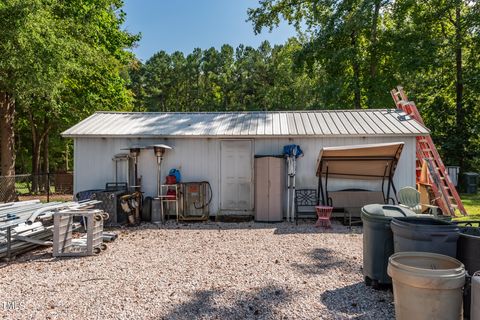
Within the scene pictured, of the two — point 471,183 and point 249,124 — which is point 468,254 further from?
point 471,183

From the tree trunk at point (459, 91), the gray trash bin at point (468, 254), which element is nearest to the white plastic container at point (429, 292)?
the gray trash bin at point (468, 254)

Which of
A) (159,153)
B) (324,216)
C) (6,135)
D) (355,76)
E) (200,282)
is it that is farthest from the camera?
(355,76)

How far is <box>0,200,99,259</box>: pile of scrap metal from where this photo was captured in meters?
5.36

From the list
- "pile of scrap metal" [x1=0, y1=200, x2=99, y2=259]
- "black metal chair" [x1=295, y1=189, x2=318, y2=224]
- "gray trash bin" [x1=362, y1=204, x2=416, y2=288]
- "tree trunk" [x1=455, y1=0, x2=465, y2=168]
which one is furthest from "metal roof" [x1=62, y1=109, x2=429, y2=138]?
"tree trunk" [x1=455, y1=0, x2=465, y2=168]

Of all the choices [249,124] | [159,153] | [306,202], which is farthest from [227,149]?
[306,202]

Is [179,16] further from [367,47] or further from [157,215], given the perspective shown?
[157,215]

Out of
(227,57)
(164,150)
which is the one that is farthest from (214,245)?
(227,57)

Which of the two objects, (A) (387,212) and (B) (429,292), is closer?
(B) (429,292)

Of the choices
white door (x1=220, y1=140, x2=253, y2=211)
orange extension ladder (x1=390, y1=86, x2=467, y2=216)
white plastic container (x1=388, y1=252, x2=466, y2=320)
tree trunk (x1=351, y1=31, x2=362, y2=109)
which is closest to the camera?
white plastic container (x1=388, y1=252, x2=466, y2=320)

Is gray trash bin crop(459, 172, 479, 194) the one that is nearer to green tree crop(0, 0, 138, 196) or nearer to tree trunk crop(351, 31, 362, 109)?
tree trunk crop(351, 31, 362, 109)

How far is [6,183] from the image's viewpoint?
12.2 metres

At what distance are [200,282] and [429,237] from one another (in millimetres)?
2979

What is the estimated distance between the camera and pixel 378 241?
413 cm

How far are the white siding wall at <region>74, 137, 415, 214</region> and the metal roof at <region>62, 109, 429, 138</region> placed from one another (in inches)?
9.7
